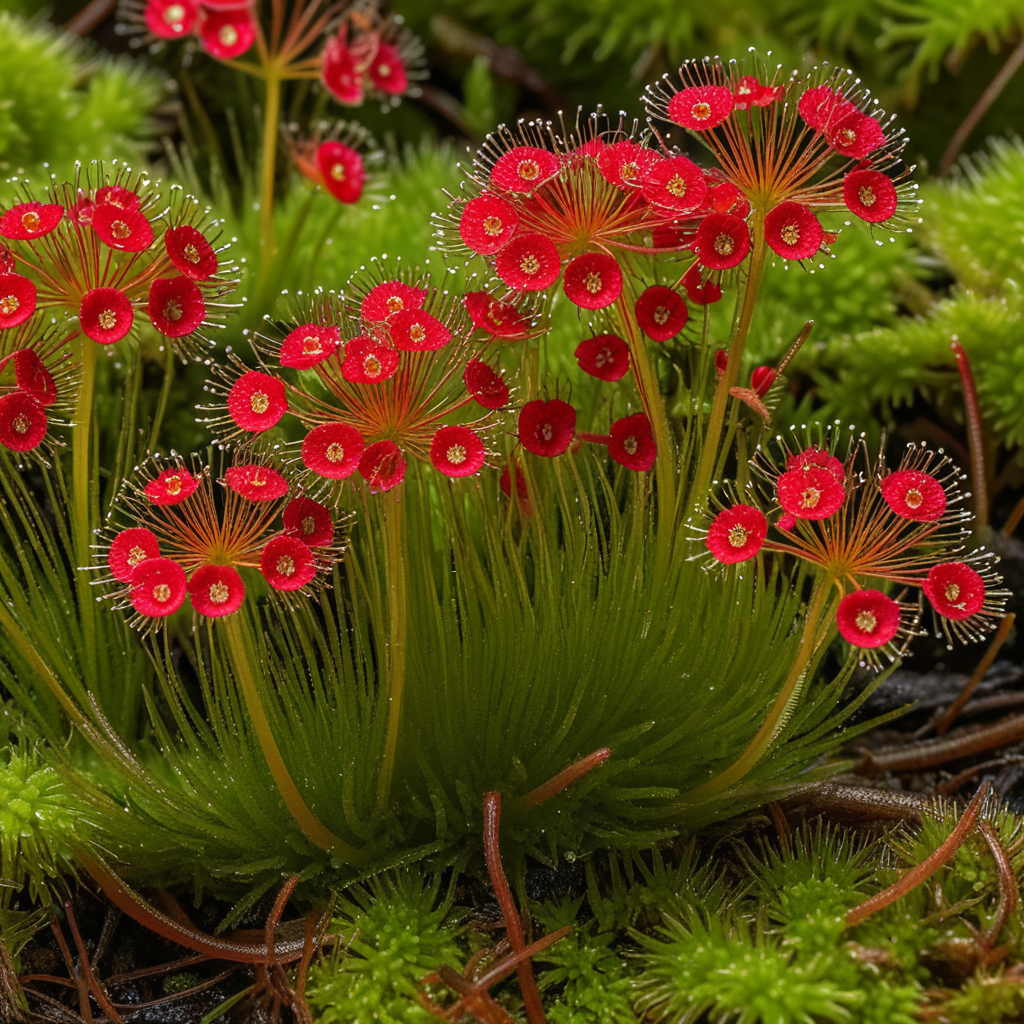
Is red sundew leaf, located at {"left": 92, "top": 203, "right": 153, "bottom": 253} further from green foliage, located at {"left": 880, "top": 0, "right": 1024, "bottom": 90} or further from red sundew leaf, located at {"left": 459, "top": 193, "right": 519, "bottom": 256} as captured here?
green foliage, located at {"left": 880, "top": 0, "right": 1024, "bottom": 90}

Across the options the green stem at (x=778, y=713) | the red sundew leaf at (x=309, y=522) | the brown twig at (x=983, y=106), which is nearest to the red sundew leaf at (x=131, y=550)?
the red sundew leaf at (x=309, y=522)

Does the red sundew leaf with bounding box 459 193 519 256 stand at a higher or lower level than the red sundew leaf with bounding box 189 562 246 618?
higher

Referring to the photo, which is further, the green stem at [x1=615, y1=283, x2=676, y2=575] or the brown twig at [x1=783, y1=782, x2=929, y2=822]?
the brown twig at [x1=783, y1=782, x2=929, y2=822]

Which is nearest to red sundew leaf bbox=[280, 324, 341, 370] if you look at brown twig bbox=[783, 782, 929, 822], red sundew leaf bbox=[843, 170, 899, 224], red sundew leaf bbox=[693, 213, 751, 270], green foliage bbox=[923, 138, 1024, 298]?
A: red sundew leaf bbox=[693, 213, 751, 270]

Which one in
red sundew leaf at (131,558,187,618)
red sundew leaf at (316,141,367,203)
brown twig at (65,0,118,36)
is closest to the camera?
red sundew leaf at (131,558,187,618)

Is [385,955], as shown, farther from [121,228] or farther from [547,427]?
[121,228]

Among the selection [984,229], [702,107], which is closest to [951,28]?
[984,229]

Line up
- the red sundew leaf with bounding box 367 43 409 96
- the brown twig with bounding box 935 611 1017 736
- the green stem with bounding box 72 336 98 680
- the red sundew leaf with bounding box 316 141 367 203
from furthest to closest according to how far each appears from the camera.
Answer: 1. the red sundew leaf with bounding box 367 43 409 96
2. the red sundew leaf with bounding box 316 141 367 203
3. the brown twig with bounding box 935 611 1017 736
4. the green stem with bounding box 72 336 98 680

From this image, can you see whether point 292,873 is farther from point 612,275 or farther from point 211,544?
point 612,275
